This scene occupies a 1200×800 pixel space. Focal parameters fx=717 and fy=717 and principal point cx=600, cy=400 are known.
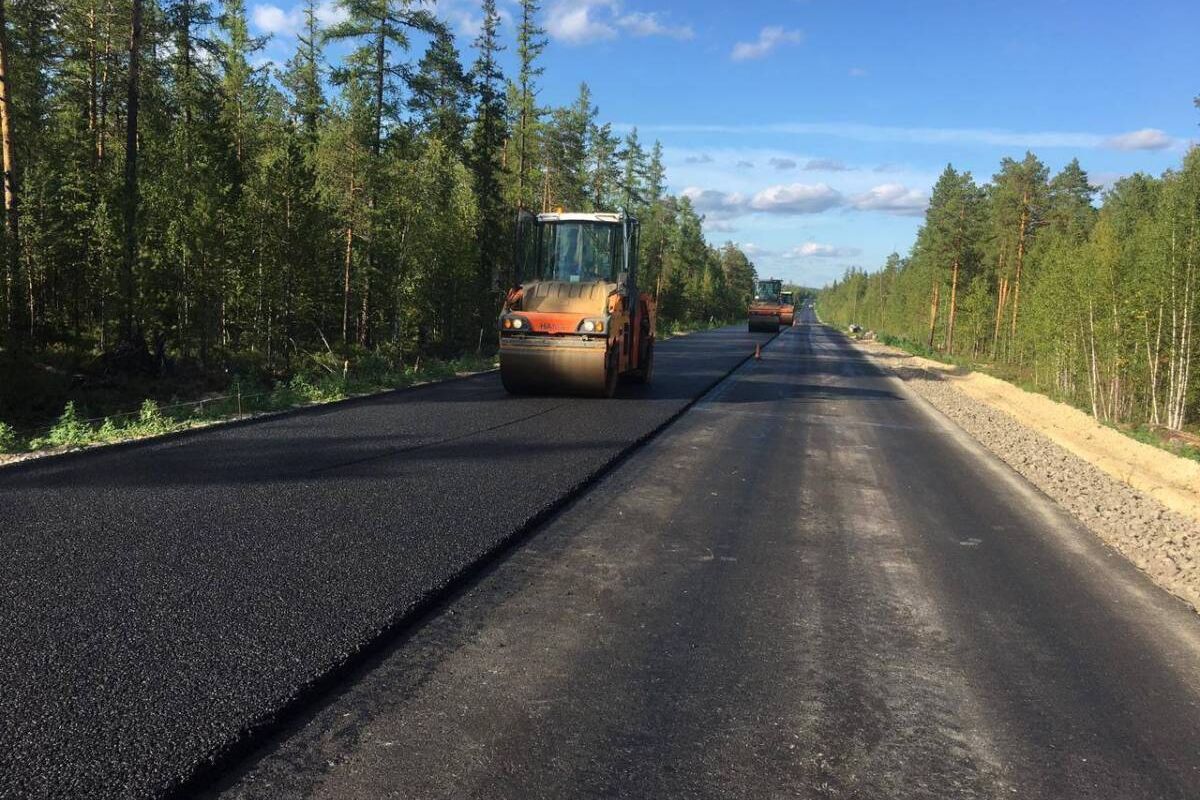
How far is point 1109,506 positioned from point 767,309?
39.7m

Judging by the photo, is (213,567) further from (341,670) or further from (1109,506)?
(1109,506)

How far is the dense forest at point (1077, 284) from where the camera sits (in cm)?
1625

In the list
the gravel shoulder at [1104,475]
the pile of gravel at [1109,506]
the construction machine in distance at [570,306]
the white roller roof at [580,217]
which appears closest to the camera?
the pile of gravel at [1109,506]

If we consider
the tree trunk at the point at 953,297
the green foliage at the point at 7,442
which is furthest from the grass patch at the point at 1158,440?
the tree trunk at the point at 953,297

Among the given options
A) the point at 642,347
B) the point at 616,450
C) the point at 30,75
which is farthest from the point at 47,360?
the point at 616,450

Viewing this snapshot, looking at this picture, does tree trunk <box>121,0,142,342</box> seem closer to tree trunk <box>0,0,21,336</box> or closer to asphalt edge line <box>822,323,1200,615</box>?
tree trunk <box>0,0,21,336</box>

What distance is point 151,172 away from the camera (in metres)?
19.9

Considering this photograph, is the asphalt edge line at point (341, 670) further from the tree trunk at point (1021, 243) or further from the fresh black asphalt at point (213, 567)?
the tree trunk at point (1021, 243)

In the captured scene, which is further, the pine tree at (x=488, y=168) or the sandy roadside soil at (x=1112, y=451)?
the pine tree at (x=488, y=168)

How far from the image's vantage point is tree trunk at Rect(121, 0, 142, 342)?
1462 cm

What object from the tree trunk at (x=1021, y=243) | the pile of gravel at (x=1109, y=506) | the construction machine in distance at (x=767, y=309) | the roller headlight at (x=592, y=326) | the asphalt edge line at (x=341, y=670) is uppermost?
the tree trunk at (x=1021, y=243)

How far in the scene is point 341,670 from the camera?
3.11 m

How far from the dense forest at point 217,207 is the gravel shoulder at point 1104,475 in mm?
14415

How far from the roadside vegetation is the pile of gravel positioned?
4152mm
